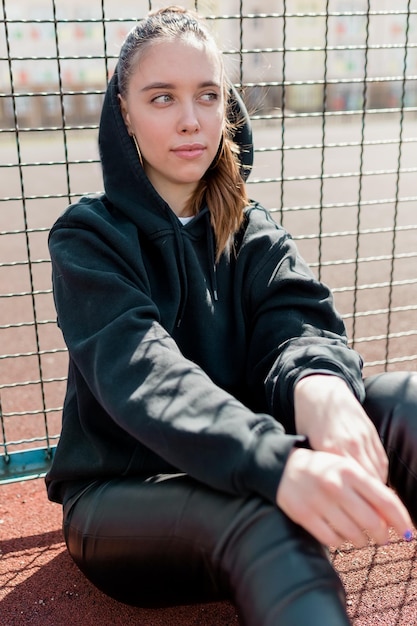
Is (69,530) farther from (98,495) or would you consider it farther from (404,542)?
(404,542)

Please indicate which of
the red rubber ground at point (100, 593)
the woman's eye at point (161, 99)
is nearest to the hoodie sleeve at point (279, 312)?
the woman's eye at point (161, 99)

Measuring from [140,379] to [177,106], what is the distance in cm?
71

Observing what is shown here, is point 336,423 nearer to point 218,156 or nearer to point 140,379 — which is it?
point 140,379

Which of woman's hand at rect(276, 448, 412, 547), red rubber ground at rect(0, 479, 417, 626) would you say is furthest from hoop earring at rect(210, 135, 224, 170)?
red rubber ground at rect(0, 479, 417, 626)

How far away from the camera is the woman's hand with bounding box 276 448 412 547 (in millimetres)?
1176

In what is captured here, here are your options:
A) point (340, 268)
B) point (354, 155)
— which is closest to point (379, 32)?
point (354, 155)

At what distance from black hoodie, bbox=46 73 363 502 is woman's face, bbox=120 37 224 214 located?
0.06m

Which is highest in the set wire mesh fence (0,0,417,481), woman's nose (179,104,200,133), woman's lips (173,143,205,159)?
woman's nose (179,104,200,133)

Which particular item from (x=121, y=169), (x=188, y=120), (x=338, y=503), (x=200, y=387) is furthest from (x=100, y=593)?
(x=188, y=120)

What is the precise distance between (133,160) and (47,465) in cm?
123

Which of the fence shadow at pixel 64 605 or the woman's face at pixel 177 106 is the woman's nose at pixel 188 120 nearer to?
the woman's face at pixel 177 106

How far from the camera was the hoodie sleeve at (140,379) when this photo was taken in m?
1.25

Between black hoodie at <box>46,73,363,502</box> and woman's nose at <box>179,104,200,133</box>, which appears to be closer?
black hoodie at <box>46,73,363,502</box>

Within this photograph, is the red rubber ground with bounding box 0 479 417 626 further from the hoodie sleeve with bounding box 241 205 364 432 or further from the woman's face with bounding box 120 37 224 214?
the woman's face with bounding box 120 37 224 214
